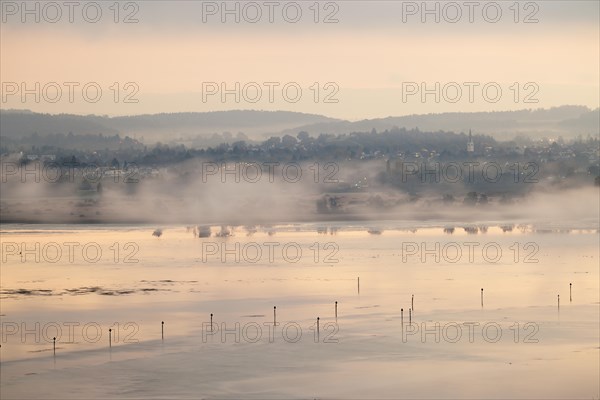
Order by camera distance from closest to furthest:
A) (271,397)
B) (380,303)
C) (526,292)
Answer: (271,397)
(380,303)
(526,292)

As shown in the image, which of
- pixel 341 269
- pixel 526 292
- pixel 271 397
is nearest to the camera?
pixel 271 397

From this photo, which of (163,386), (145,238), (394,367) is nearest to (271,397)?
(163,386)

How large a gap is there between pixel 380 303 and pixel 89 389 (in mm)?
46305

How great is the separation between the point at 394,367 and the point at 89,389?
1834 centimetres

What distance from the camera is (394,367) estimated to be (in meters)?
77.0

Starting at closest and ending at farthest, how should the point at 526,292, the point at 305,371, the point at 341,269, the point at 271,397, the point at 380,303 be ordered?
1. the point at 271,397
2. the point at 305,371
3. the point at 380,303
4. the point at 526,292
5. the point at 341,269

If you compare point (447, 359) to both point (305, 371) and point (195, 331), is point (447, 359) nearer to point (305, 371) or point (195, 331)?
point (305, 371)

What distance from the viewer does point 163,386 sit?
2778 inches

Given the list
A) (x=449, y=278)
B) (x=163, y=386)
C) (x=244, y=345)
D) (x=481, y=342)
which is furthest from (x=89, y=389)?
(x=449, y=278)

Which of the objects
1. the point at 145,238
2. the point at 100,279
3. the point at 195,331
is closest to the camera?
the point at 195,331

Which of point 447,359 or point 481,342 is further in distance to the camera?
point 481,342

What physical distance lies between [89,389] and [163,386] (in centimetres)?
396

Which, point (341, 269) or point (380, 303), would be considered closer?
point (380, 303)

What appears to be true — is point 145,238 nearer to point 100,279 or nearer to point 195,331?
point 100,279
